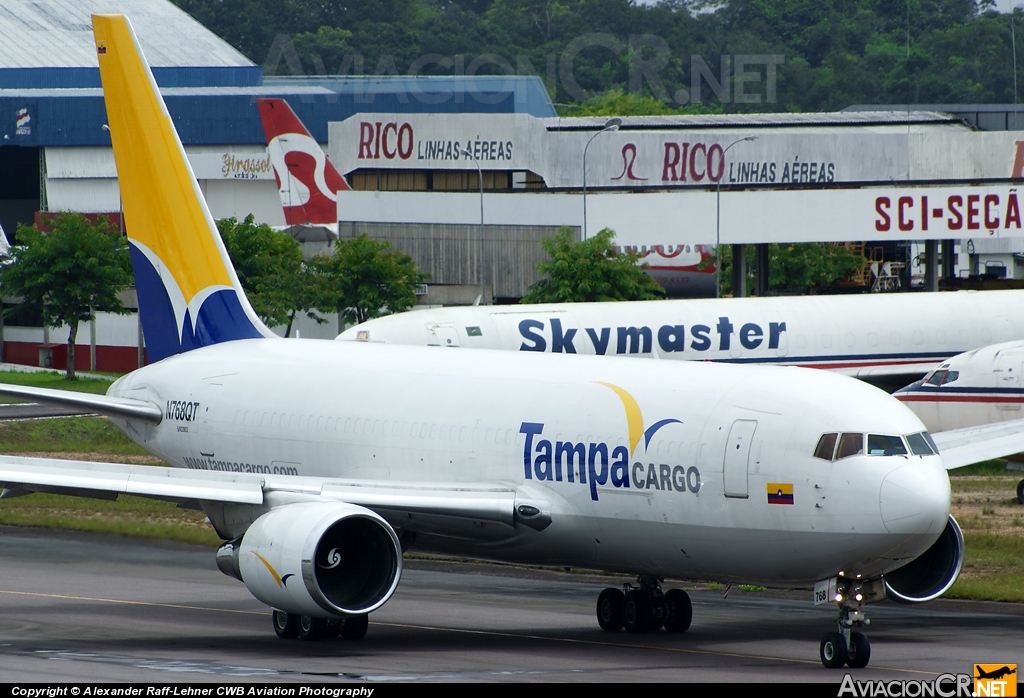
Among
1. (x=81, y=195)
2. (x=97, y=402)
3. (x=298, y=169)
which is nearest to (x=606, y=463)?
(x=97, y=402)

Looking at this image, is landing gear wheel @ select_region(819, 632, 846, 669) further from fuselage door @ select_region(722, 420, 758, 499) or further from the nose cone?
fuselage door @ select_region(722, 420, 758, 499)

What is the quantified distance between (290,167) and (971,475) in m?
54.2

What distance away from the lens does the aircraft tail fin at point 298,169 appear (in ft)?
297

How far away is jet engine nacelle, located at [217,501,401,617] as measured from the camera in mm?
20734

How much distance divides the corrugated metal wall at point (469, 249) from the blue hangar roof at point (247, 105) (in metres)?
34.8

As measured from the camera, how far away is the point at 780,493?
2002cm

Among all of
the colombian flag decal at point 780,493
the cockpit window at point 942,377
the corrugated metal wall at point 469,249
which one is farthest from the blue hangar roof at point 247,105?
the colombian flag decal at point 780,493

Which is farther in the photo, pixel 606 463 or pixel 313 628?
pixel 313 628

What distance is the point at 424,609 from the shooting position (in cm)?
2688

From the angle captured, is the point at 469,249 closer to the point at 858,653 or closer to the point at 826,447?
the point at 826,447

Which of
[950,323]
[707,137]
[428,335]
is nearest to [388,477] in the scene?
[428,335]

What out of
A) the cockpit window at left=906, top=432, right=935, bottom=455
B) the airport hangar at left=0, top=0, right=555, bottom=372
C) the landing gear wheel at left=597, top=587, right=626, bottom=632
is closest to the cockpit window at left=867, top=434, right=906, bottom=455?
the cockpit window at left=906, top=432, right=935, bottom=455

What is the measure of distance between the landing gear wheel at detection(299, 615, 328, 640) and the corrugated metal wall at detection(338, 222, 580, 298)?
51.3 meters

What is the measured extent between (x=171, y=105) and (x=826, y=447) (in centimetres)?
10726
